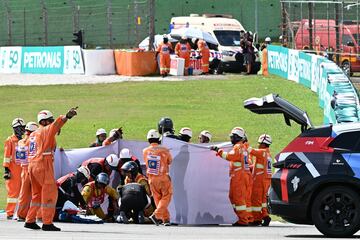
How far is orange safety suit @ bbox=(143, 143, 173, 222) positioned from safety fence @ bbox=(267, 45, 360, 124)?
245 inches

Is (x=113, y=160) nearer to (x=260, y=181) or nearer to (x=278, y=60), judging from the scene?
(x=260, y=181)

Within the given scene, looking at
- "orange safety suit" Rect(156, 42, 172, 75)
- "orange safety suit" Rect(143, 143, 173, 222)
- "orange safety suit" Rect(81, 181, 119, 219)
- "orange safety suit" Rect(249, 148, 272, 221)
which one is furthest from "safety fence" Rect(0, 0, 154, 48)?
"orange safety suit" Rect(143, 143, 173, 222)

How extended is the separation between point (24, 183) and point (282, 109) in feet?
13.2

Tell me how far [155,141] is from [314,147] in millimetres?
3426

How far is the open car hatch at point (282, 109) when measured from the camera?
15.7 m

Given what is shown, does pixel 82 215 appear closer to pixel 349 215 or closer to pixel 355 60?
pixel 349 215

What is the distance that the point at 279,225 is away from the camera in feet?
59.7

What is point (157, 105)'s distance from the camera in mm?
35281

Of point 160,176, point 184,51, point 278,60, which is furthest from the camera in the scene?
point 184,51

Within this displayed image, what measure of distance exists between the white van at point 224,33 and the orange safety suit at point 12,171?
2675 cm

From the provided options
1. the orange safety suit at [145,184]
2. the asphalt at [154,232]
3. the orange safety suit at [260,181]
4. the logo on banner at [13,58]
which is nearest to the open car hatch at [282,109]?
the asphalt at [154,232]

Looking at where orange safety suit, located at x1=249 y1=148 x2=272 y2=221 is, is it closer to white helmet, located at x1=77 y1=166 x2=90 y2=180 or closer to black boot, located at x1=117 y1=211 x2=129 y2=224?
black boot, located at x1=117 y1=211 x2=129 y2=224


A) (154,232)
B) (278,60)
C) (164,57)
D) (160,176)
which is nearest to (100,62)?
(164,57)

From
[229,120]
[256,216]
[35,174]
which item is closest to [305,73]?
[229,120]
